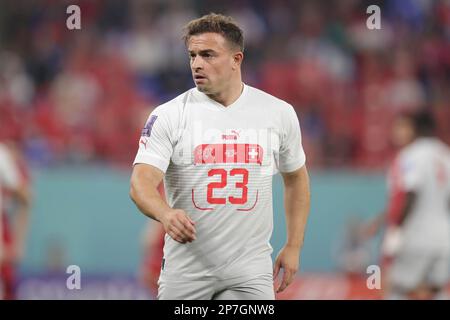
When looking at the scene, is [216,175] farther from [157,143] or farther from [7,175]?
[7,175]

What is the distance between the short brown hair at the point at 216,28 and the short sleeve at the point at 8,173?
347cm

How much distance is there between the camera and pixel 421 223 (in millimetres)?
9203

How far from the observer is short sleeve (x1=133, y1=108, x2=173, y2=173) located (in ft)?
16.5

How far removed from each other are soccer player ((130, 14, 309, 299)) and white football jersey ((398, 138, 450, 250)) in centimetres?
373

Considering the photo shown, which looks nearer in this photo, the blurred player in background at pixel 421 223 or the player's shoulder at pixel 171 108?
the player's shoulder at pixel 171 108

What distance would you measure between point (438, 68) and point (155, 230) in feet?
18.9

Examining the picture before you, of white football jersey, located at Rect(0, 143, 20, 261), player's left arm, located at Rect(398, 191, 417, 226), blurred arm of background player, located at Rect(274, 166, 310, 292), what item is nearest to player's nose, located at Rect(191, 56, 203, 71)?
blurred arm of background player, located at Rect(274, 166, 310, 292)

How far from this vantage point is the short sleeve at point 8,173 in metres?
8.28

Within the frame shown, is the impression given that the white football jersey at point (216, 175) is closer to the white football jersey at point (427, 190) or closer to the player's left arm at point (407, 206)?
the player's left arm at point (407, 206)

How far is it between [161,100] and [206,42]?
814 cm

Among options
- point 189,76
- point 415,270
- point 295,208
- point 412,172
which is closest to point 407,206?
point 412,172

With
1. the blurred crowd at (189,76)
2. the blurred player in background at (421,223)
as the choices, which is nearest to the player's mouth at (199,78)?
the blurred player in background at (421,223)

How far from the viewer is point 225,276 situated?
518 cm
